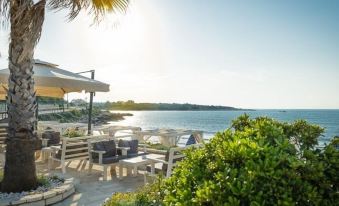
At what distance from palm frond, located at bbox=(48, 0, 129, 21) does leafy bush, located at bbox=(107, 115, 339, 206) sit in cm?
357

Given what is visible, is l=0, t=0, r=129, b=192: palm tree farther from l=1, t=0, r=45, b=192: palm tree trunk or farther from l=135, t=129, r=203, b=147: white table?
l=135, t=129, r=203, b=147: white table

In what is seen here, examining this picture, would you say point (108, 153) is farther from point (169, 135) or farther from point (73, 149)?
point (169, 135)

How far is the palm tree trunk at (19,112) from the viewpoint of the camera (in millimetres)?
5172

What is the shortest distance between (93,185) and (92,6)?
3.33m

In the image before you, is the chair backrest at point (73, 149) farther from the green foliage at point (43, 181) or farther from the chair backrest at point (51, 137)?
the green foliage at point (43, 181)

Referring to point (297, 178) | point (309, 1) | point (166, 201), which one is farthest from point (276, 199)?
point (309, 1)

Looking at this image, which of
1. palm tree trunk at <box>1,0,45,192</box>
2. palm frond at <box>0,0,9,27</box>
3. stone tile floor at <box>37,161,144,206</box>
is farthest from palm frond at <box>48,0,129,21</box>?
stone tile floor at <box>37,161,144,206</box>

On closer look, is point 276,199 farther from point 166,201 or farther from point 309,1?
point 309,1

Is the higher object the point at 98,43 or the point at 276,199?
the point at 98,43

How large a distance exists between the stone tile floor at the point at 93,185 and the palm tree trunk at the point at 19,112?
0.80 m

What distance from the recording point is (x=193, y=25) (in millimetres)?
10773

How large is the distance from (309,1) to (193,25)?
3783 mm

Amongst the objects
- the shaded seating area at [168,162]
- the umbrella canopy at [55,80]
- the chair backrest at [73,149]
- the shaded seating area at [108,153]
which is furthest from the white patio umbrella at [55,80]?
the shaded seating area at [168,162]

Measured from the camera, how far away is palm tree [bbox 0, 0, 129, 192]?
16.8 ft
